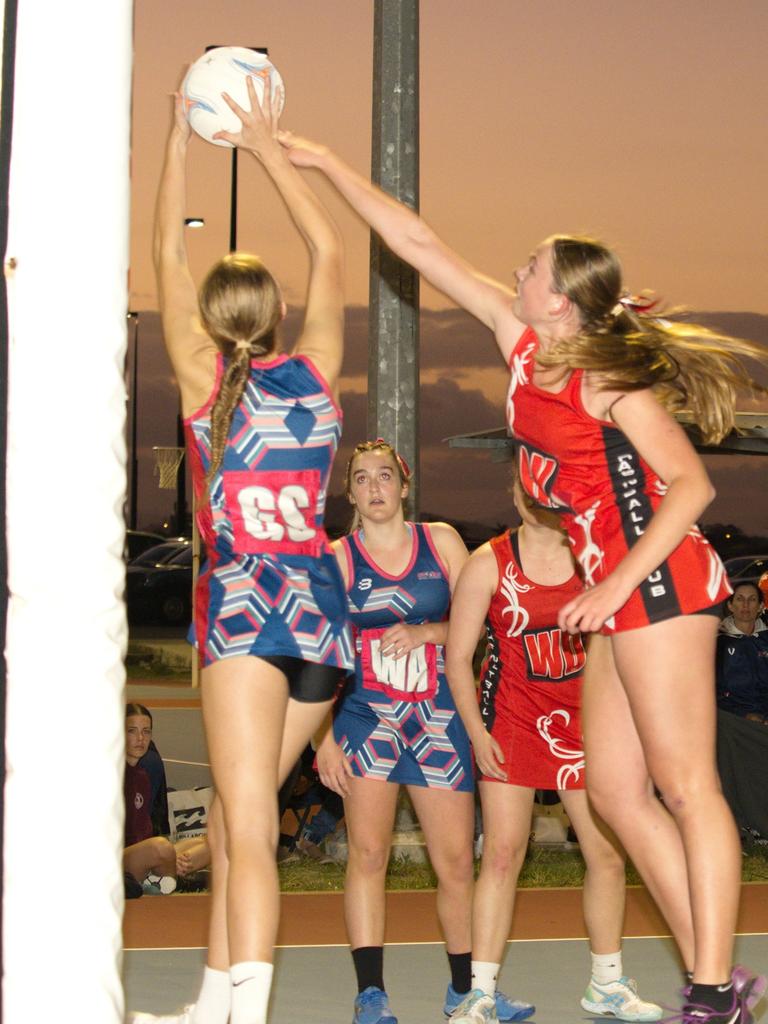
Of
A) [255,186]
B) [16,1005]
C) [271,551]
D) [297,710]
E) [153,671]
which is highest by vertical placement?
[255,186]

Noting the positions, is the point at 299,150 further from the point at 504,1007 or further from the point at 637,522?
the point at 504,1007

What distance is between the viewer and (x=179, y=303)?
326 cm

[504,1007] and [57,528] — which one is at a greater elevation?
[57,528]


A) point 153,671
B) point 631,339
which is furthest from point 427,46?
point 631,339

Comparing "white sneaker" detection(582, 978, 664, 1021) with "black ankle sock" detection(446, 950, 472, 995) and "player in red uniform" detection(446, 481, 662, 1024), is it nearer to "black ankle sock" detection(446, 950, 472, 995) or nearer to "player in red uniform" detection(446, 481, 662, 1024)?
"player in red uniform" detection(446, 481, 662, 1024)

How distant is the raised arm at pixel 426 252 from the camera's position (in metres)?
3.52

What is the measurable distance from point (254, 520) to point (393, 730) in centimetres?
134

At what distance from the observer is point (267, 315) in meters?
3.24

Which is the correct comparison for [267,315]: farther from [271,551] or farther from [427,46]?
[427,46]

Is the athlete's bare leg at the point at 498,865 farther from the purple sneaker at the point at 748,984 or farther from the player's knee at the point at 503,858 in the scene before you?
the purple sneaker at the point at 748,984

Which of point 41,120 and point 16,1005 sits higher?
point 41,120

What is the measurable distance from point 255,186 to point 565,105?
3.81m

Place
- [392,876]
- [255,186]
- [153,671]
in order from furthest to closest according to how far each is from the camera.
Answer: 1. [153,671]
2. [255,186]
3. [392,876]

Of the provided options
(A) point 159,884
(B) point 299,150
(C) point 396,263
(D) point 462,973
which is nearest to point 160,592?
(A) point 159,884
